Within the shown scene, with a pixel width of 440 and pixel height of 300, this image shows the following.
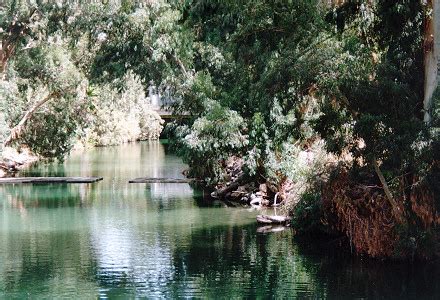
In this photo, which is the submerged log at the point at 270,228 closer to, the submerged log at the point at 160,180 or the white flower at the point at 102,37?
the submerged log at the point at 160,180

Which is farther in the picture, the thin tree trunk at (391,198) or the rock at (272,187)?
the rock at (272,187)

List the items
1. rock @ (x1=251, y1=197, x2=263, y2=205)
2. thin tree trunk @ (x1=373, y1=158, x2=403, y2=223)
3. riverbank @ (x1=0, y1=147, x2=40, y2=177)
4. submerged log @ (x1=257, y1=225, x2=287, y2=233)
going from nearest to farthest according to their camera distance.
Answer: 1. thin tree trunk @ (x1=373, y1=158, x2=403, y2=223)
2. submerged log @ (x1=257, y1=225, x2=287, y2=233)
3. rock @ (x1=251, y1=197, x2=263, y2=205)
4. riverbank @ (x1=0, y1=147, x2=40, y2=177)

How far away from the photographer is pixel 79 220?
24.7 m

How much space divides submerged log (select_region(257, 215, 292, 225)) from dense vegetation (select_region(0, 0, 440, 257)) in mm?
645

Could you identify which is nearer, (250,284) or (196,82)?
(250,284)

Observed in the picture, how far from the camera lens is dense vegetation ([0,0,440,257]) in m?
16.3

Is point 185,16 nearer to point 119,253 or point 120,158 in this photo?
point 119,253

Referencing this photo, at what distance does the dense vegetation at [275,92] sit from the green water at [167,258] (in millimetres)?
1347

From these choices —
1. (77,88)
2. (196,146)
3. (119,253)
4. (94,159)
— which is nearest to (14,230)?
(119,253)

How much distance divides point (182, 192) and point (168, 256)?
45.9 ft

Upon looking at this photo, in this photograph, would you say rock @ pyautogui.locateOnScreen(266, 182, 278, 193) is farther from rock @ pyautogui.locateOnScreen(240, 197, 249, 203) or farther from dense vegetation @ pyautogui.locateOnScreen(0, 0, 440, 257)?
rock @ pyautogui.locateOnScreen(240, 197, 249, 203)

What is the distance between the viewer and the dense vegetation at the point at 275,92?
16.3 metres

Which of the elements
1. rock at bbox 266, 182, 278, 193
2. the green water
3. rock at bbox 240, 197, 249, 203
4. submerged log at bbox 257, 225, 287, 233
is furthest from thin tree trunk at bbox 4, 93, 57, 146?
submerged log at bbox 257, 225, 287, 233

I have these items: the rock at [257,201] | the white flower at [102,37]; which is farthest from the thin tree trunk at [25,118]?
the rock at [257,201]
